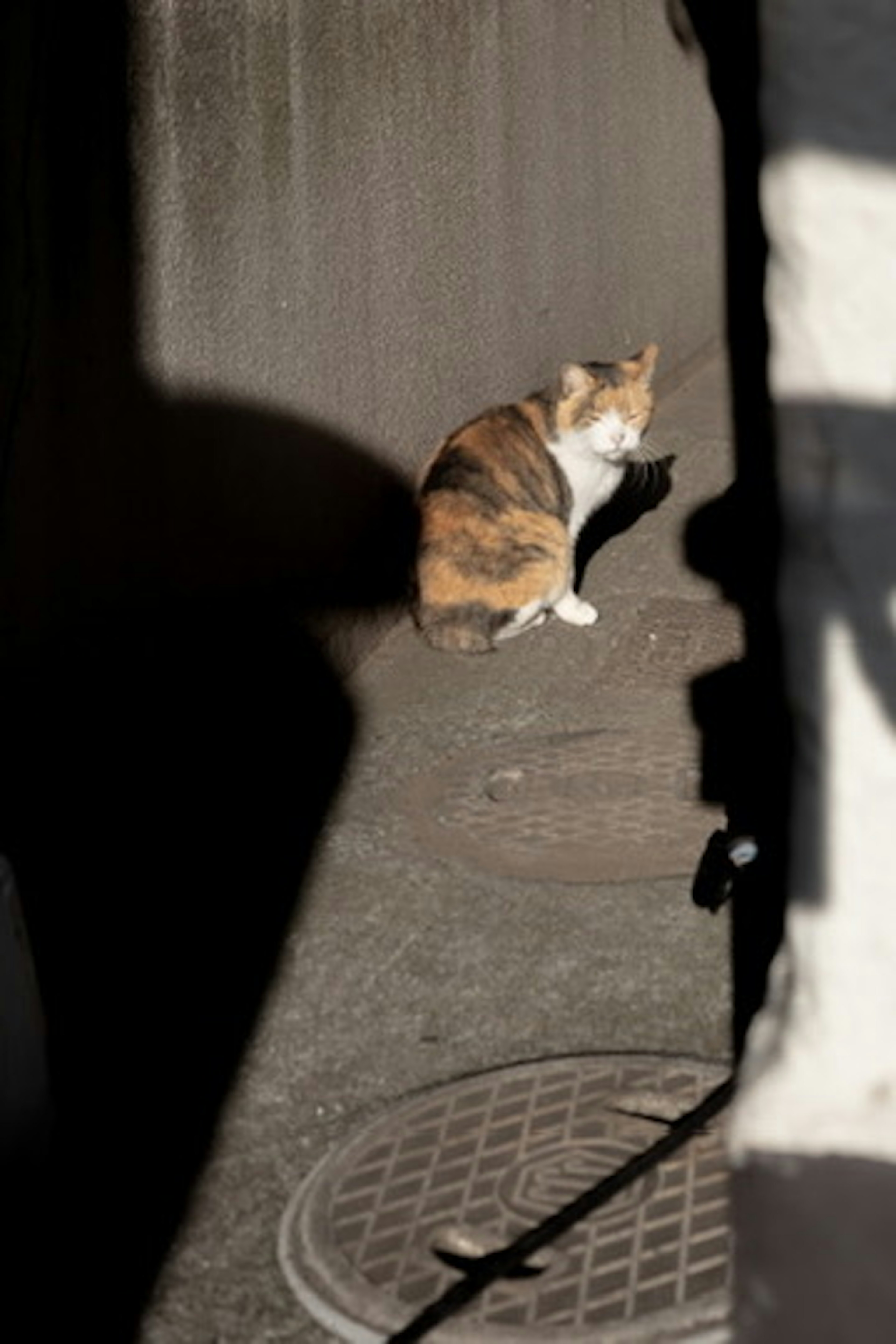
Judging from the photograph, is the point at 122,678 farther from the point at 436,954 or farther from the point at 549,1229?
the point at 549,1229

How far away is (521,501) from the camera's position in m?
8.62

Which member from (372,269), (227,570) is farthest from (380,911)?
(372,269)

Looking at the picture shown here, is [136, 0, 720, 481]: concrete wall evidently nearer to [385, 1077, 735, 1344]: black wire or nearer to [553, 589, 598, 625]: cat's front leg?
[553, 589, 598, 625]: cat's front leg

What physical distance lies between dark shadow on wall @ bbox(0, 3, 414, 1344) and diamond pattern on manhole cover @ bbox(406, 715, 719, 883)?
0.36 meters

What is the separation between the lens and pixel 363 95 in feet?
27.1

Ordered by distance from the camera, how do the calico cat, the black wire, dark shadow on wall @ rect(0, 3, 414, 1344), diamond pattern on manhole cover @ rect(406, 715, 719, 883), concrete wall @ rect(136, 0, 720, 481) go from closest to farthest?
the black wire, dark shadow on wall @ rect(0, 3, 414, 1344), diamond pattern on manhole cover @ rect(406, 715, 719, 883), concrete wall @ rect(136, 0, 720, 481), the calico cat

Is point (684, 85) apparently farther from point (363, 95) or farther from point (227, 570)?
point (227, 570)

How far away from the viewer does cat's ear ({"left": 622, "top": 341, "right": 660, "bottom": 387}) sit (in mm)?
9070

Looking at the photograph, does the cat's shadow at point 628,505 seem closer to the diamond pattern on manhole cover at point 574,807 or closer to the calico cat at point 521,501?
the calico cat at point 521,501

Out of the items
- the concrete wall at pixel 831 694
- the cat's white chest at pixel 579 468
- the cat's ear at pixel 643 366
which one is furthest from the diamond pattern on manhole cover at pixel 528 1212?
the cat's ear at pixel 643 366

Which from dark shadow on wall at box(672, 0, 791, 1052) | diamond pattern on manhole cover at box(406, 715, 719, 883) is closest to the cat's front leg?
dark shadow on wall at box(672, 0, 791, 1052)

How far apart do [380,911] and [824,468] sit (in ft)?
Result: 11.1

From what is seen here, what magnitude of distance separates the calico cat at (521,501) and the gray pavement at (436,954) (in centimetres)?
18

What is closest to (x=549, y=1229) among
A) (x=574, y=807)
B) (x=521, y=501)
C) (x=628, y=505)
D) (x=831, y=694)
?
(x=831, y=694)
